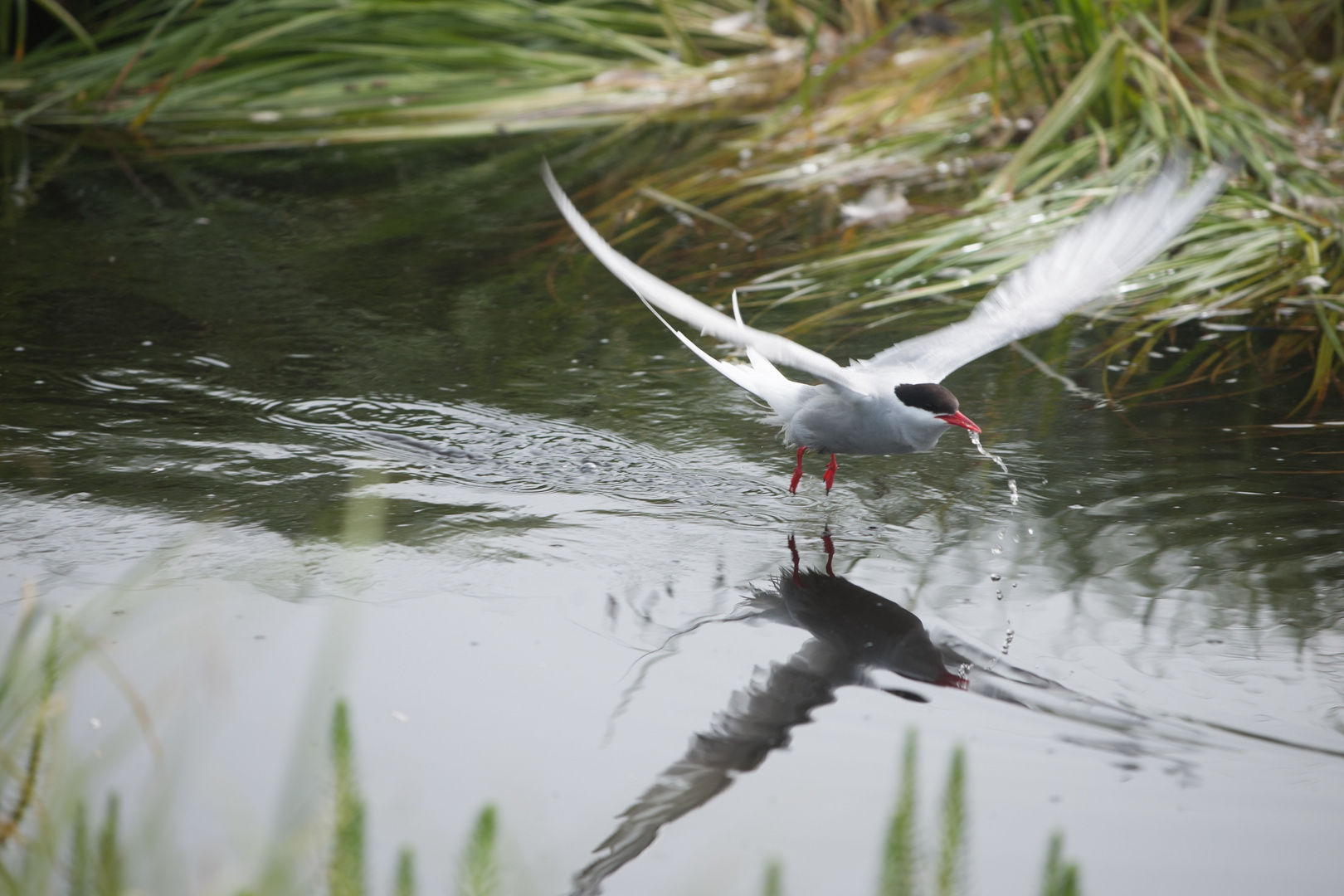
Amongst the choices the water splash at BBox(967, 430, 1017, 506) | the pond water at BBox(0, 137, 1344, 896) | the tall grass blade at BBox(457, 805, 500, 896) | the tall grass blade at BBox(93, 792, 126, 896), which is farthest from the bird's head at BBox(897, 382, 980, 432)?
the tall grass blade at BBox(93, 792, 126, 896)

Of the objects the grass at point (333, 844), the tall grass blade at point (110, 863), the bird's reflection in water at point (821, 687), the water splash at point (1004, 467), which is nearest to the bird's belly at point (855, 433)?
the water splash at point (1004, 467)

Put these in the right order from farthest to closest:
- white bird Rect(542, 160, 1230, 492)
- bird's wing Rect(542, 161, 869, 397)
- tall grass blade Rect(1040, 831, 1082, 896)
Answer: white bird Rect(542, 160, 1230, 492)
bird's wing Rect(542, 161, 869, 397)
tall grass blade Rect(1040, 831, 1082, 896)

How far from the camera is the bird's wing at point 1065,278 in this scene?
3.03m

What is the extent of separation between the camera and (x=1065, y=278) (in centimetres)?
316

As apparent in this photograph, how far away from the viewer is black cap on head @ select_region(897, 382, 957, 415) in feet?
8.91

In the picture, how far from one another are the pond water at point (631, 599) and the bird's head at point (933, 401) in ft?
0.89

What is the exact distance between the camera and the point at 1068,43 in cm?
511

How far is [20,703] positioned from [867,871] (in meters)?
1.17

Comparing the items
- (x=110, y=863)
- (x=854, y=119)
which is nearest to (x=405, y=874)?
(x=110, y=863)

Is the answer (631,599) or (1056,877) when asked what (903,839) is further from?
(631,599)

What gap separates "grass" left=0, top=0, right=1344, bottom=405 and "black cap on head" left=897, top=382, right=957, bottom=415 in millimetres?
1059

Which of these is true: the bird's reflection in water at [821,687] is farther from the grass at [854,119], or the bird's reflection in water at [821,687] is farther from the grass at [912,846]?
the grass at [854,119]

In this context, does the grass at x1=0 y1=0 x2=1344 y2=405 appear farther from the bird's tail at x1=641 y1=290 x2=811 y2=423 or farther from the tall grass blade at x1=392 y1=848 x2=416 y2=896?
the tall grass blade at x1=392 y1=848 x2=416 y2=896

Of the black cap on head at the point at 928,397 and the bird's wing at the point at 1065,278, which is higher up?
the bird's wing at the point at 1065,278
